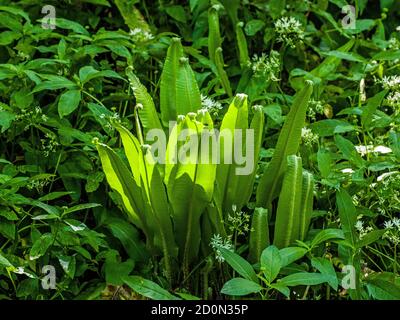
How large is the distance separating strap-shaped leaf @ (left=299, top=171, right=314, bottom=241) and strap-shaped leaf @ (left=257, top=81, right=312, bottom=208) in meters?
0.09

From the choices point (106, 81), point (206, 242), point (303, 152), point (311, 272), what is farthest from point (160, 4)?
point (311, 272)

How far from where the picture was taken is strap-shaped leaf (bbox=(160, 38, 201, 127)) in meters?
2.20

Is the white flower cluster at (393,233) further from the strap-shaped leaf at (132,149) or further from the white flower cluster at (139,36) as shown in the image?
the white flower cluster at (139,36)

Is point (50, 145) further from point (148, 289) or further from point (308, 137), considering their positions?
point (308, 137)

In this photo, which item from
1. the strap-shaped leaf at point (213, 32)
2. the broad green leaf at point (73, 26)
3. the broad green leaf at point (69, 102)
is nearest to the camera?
the broad green leaf at point (69, 102)

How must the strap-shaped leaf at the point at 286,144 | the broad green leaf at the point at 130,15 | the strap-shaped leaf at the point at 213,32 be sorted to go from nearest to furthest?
1. the strap-shaped leaf at the point at 286,144
2. the strap-shaped leaf at the point at 213,32
3. the broad green leaf at the point at 130,15

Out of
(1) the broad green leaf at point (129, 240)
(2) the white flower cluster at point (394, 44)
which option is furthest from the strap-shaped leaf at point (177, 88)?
(2) the white flower cluster at point (394, 44)

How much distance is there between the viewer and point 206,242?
2162 mm

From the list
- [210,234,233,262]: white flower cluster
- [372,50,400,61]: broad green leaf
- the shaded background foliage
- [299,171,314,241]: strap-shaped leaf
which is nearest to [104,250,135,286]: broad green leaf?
the shaded background foliage

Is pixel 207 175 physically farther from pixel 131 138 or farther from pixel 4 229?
pixel 4 229

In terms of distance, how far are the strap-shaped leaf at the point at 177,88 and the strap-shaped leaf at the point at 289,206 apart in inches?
13.1

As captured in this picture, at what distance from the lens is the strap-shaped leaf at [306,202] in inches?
81.0

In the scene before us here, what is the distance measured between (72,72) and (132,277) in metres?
0.86
